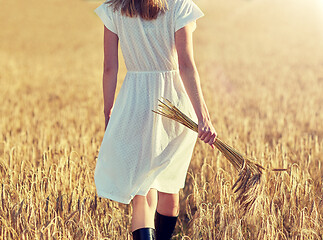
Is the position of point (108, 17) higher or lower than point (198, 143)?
higher

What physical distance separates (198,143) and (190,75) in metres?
2.31

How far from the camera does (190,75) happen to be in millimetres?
1965

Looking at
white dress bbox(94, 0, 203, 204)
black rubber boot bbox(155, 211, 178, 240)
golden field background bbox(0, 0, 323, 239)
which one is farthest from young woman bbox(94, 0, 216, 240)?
golden field background bbox(0, 0, 323, 239)

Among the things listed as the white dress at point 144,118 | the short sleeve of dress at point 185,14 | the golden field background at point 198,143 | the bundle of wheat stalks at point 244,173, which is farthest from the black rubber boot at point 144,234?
the short sleeve of dress at point 185,14

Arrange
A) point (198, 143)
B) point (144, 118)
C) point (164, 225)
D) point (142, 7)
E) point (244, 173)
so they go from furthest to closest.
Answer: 1. point (198, 143)
2. point (164, 225)
3. point (244, 173)
4. point (144, 118)
5. point (142, 7)

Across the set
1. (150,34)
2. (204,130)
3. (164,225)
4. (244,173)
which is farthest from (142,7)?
(164,225)

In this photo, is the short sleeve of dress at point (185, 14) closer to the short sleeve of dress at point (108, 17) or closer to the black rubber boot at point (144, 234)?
the short sleeve of dress at point (108, 17)

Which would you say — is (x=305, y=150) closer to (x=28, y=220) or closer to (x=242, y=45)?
(x=28, y=220)

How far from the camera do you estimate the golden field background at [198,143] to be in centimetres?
241

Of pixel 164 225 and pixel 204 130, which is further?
pixel 164 225

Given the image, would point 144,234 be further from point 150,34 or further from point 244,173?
point 150,34

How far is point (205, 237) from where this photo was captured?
2.37 meters

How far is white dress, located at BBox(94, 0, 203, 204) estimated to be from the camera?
6.56ft

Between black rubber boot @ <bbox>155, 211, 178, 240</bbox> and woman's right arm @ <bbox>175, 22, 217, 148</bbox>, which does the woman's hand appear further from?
black rubber boot @ <bbox>155, 211, 178, 240</bbox>
